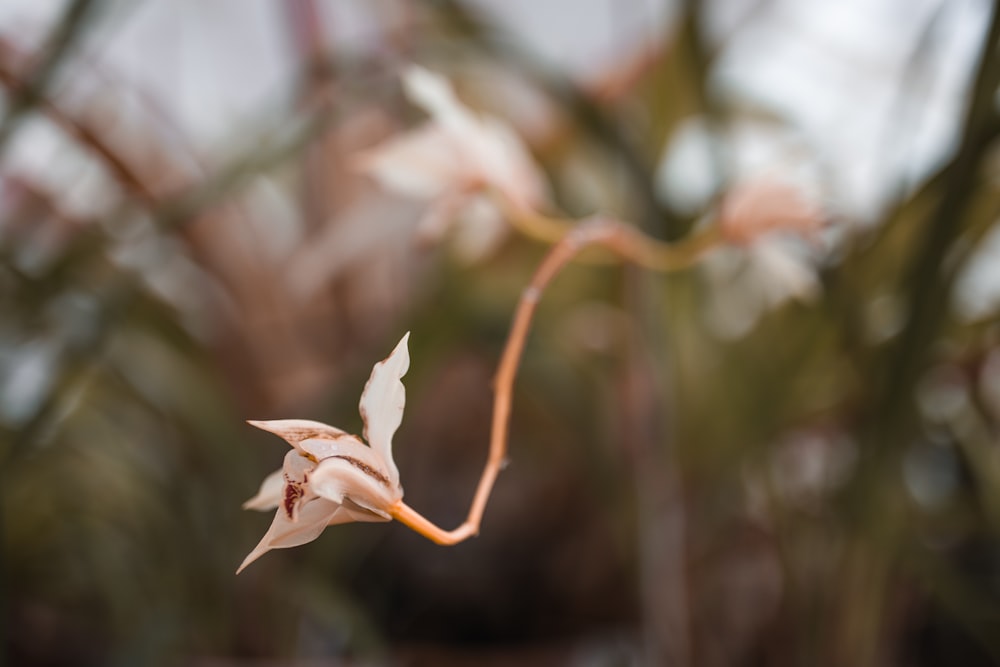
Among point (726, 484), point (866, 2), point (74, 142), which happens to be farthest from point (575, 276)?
point (866, 2)

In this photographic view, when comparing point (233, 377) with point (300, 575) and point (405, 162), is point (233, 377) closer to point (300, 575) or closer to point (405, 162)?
point (300, 575)

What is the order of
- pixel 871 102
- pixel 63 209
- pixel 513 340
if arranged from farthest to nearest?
1. pixel 871 102
2. pixel 63 209
3. pixel 513 340

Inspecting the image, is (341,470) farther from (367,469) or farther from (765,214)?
(765,214)

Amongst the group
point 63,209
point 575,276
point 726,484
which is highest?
point 63,209

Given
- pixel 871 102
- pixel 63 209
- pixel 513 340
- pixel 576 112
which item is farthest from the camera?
pixel 871 102

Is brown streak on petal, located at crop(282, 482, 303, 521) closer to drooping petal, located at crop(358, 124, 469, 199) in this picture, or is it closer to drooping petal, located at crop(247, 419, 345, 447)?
drooping petal, located at crop(247, 419, 345, 447)

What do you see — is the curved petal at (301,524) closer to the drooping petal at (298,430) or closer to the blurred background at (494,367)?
the drooping petal at (298,430)

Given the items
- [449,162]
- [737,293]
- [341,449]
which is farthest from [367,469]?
[737,293]
